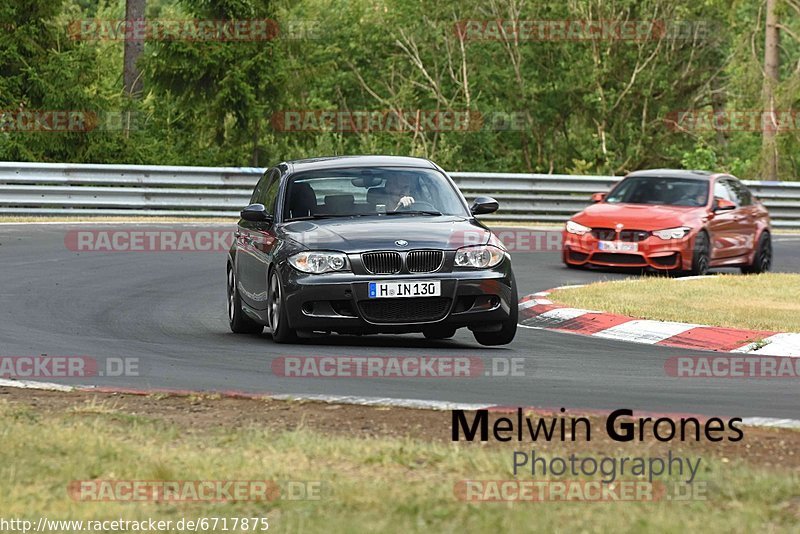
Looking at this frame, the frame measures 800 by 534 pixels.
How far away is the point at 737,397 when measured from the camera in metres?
9.25

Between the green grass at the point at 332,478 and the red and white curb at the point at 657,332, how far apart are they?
5.81m

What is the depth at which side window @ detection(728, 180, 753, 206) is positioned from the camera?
2173 centimetres

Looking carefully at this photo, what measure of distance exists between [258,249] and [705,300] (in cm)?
515

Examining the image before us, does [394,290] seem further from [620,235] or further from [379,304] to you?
[620,235]

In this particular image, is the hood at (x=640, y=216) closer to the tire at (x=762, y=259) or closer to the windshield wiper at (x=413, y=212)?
the tire at (x=762, y=259)

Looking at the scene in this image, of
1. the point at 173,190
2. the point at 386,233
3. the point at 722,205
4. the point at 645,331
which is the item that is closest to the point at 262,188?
the point at 386,233

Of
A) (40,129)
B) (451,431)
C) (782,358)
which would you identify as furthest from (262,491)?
(40,129)

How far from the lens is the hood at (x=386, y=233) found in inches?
461

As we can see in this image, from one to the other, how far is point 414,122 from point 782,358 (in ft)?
97.8

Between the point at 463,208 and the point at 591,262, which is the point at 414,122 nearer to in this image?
the point at 591,262

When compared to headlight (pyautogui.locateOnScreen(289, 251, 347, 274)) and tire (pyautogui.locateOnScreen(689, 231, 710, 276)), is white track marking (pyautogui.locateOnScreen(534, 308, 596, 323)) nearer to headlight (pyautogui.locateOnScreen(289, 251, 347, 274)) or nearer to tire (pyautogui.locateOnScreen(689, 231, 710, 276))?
headlight (pyautogui.locateOnScreen(289, 251, 347, 274))

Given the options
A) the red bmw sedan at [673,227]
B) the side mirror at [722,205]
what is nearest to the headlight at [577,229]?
the red bmw sedan at [673,227]

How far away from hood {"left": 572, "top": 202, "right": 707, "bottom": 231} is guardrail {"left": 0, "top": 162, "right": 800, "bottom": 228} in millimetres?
7746

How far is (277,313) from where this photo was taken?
1213 centimetres
